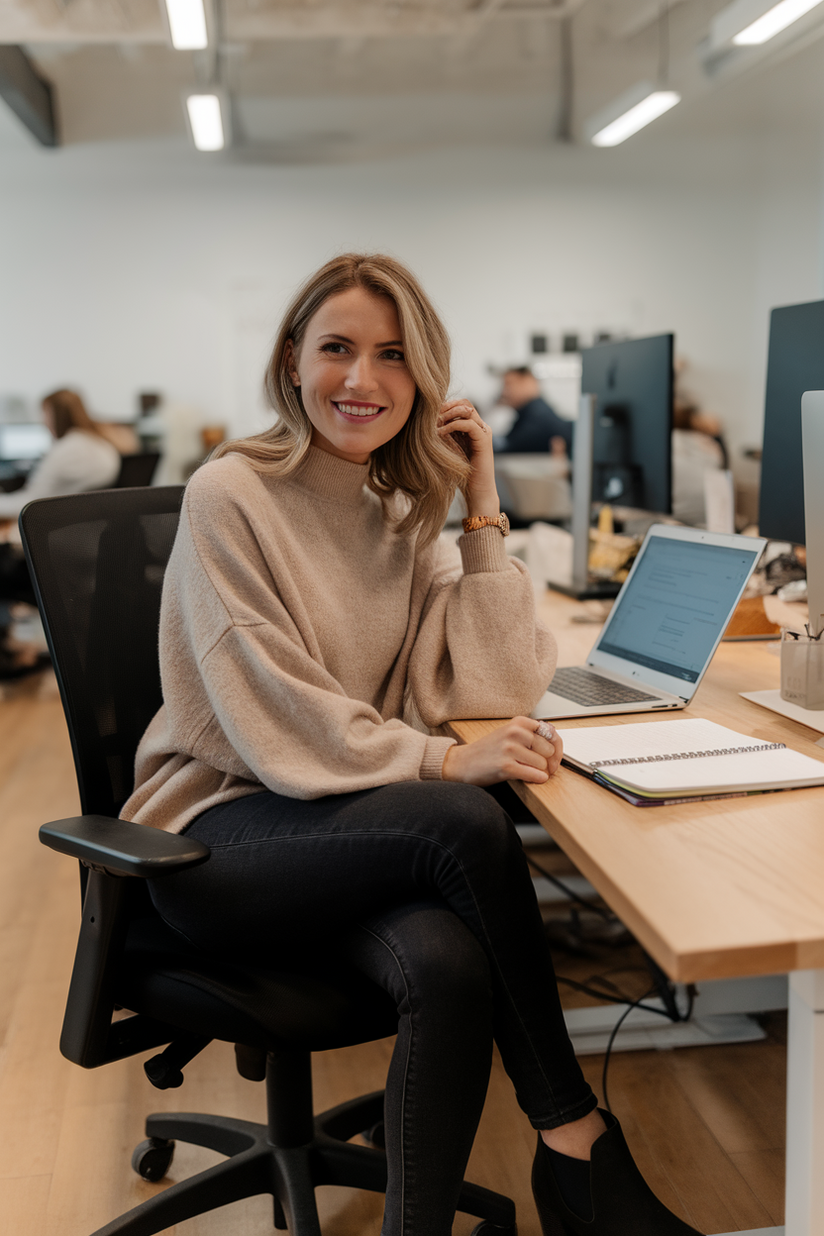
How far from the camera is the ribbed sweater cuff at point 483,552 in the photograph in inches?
58.0

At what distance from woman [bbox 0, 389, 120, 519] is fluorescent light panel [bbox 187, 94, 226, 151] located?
172 cm

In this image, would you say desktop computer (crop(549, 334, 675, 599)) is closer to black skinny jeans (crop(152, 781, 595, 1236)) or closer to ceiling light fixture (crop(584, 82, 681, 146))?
black skinny jeans (crop(152, 781, 595, 1236))

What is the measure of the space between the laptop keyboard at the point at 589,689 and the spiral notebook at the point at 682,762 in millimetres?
129

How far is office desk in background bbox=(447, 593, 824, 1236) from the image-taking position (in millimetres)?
740

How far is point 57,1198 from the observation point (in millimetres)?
1528

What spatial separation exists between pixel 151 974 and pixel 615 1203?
0.55 metres

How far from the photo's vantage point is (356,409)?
1422 mm

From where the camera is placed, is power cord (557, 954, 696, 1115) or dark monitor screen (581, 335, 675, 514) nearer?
power cord (557, 954, 696, 1115)

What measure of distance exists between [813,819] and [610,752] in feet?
0.86

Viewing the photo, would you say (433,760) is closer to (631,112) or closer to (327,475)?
(327,475)

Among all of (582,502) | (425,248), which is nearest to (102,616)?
(582,502)

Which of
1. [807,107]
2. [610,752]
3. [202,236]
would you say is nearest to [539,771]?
[610,752]

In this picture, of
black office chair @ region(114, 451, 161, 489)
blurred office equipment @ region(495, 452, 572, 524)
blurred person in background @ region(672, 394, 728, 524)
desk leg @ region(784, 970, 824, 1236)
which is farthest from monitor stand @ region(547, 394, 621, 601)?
black office chair @ region(114, 451, 161, 489)

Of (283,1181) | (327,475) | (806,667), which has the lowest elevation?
(283,1181)
